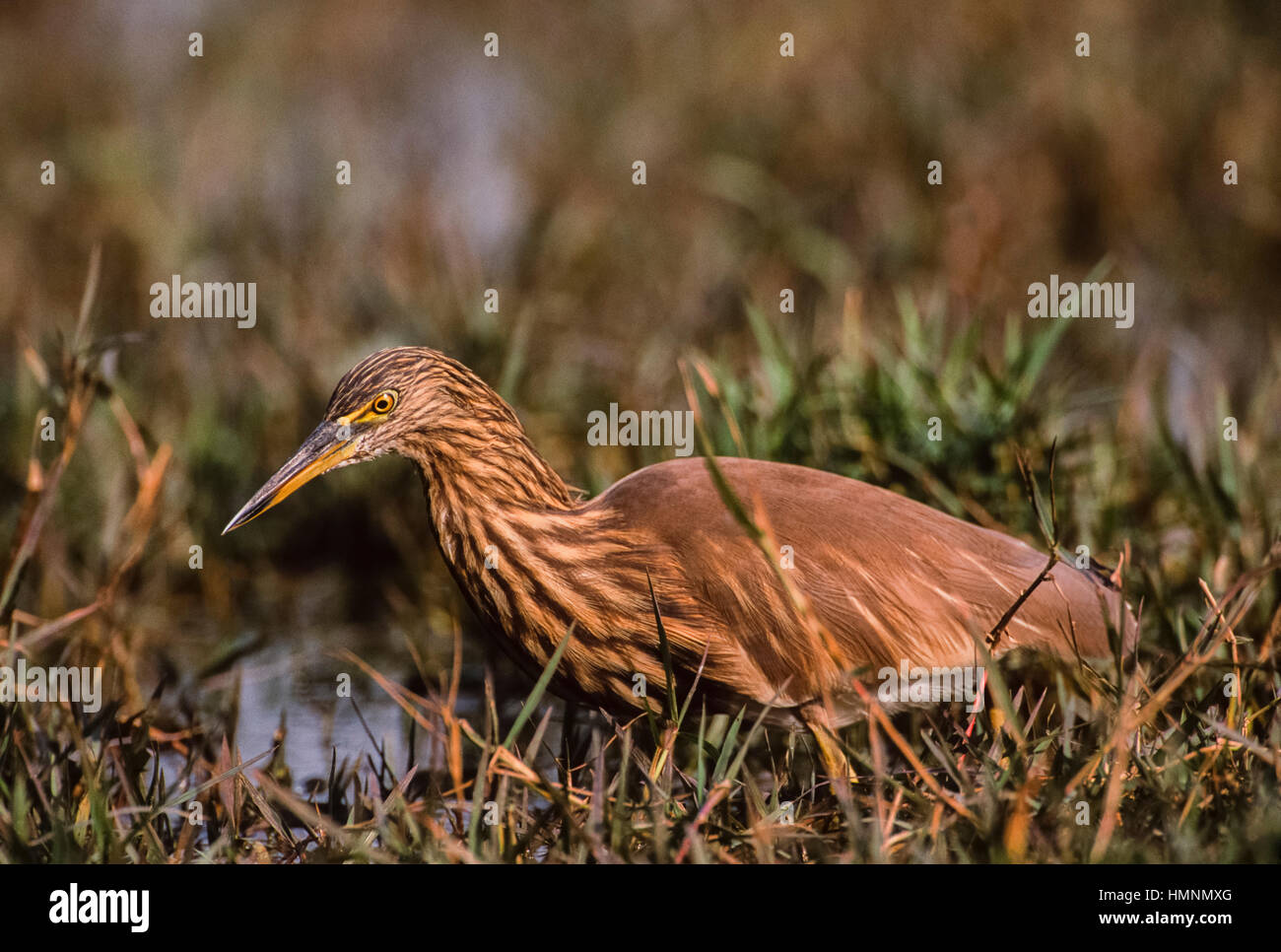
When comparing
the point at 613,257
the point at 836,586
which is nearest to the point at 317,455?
the point at 836,586

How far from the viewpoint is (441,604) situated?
5.42 metres

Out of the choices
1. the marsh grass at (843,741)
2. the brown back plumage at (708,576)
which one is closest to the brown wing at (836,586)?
the brown back plumage at (708,576)

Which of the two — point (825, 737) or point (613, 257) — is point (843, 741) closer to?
point (825, 737)

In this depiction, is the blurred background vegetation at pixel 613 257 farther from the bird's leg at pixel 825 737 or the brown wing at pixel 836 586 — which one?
the bird's leg at pixel 825 737

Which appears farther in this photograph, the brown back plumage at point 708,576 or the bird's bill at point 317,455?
the bird's bill at point 317,455

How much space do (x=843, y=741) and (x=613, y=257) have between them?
4.91 meters

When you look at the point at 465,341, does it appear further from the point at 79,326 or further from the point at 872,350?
the point at 79,326

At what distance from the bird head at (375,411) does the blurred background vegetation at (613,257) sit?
27.3 inches

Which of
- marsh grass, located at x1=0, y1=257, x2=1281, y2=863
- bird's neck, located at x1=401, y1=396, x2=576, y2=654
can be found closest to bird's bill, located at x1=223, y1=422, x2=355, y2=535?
bird's neck, located at x1=401, y1=396, x2=576, y2=654

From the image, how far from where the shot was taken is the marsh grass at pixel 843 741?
3309 mm

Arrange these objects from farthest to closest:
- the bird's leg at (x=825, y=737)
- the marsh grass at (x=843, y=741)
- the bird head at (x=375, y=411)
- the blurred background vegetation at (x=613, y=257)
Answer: the blurred background vegetation at (x=613, y=257), the bird head at (x=375, y=411), the bird's leg at (x=825, y=737), the marsh grass at (x=843, y=741)

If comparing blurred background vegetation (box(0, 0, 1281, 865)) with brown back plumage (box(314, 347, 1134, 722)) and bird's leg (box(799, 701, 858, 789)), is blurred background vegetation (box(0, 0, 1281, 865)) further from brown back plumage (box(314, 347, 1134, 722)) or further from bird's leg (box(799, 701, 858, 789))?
bird's leg (box(799, 701, 858, 789))

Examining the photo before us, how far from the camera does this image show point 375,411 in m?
3.90

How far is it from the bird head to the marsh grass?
49 cm
